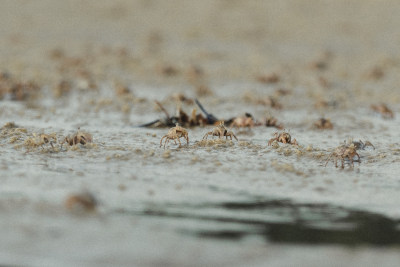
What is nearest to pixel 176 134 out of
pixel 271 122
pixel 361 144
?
pixel 361 144

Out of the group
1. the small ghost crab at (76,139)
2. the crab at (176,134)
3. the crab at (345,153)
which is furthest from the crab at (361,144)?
the small ghost crab at (76,139)

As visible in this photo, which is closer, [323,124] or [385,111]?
[323,124]

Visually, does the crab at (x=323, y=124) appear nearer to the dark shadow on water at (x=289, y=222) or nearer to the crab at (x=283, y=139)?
the crab at (x=283, y=139)

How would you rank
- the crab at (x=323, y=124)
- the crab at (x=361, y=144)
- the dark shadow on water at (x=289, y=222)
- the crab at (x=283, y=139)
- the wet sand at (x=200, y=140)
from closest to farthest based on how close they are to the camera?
the wet sand at (x=200, y=140), the dark shadow on water at (x=289, y=222), the crab at (x=361, y=144), the crab at (x=283, y=139), the crab at (x=323, y=124)

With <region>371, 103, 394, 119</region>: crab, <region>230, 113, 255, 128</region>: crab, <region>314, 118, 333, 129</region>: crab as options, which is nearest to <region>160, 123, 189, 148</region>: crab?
<region>230, 113, 255, 128</region>: crab

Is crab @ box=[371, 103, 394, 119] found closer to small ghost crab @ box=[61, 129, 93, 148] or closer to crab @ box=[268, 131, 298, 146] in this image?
crab @ box=[268, 131, 298, 146]

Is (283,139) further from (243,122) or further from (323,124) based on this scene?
(323,124)

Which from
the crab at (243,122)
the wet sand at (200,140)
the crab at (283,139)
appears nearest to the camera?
the wet sand at (200,140)
